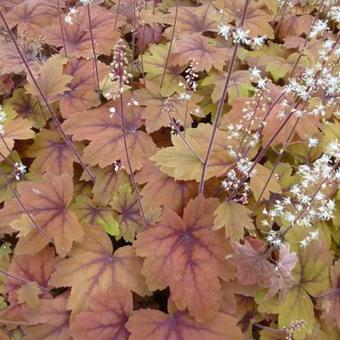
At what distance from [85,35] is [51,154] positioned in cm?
123

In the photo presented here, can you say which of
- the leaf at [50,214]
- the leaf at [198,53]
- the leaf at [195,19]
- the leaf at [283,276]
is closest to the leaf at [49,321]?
the leaf at [50,214]

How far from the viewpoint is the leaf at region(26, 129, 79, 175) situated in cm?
291

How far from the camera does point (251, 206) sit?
2.84m

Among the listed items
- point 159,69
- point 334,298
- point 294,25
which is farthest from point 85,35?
point 334,298

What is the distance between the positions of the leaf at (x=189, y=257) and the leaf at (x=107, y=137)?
57cm

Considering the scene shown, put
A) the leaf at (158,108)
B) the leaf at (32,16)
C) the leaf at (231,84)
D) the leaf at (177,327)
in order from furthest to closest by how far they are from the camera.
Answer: the leaf at (32,16), the leaf at (231,84), the leaf at (158,108), the leaf at (177,327)

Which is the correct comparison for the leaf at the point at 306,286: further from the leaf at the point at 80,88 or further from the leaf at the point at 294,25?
the leaf at the point at 294,25

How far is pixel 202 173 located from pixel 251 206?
563 mm

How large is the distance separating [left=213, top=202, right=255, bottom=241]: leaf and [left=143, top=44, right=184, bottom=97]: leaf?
1.32 meters

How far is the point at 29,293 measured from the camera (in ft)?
7.57

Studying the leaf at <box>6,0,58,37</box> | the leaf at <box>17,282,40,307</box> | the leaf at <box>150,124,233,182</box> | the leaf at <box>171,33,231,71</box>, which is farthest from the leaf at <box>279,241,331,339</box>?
the leaf at <box>6,0,58,37</box>

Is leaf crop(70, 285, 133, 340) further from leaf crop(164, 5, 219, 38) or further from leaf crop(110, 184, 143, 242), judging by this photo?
leaf crop(164, 5, 219, 38)

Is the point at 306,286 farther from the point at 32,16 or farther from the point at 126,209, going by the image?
the point at 32,16

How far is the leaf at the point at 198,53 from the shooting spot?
3293mm
